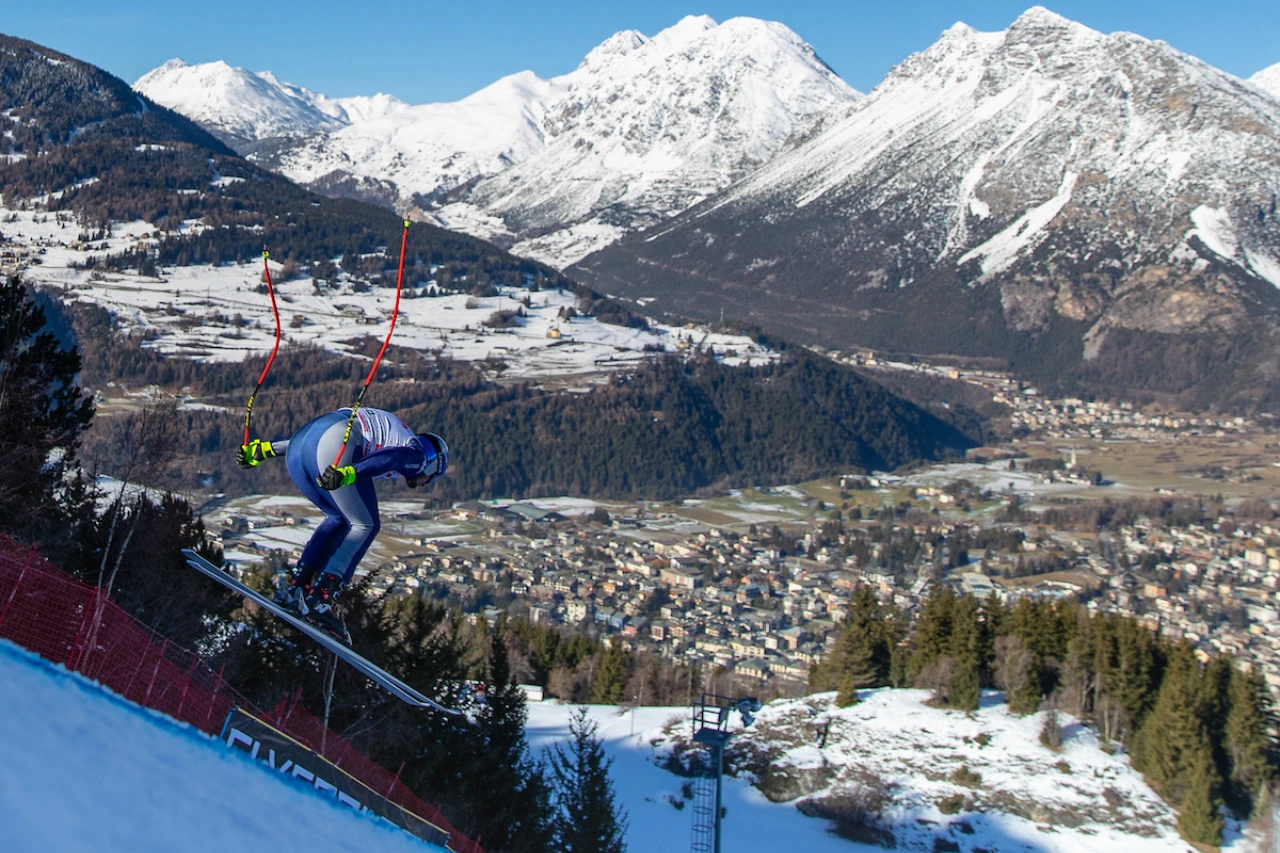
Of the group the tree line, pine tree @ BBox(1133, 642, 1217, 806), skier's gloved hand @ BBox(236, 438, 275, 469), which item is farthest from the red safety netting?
Result: pine tree @ BBox(1133, 642, 1217, 806)

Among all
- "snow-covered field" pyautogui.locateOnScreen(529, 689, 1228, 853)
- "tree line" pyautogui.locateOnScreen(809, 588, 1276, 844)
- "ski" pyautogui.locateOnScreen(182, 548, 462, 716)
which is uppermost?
"ski" pyautogui.locateOnScreen(182, 548, 462, 716)

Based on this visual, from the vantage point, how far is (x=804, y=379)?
15875 centimetres

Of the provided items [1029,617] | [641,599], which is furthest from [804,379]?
[1029,617]

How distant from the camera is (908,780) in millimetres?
29328

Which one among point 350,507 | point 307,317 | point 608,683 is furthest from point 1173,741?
point 307,317

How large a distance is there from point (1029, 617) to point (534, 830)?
24.0 meters

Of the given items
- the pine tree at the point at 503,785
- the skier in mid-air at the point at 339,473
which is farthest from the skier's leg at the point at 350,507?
the pine tree at the point at 503,785

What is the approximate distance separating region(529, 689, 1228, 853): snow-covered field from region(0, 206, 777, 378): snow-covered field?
3759 inches

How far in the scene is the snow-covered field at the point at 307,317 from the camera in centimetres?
12050

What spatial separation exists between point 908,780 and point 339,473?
83.5 ft

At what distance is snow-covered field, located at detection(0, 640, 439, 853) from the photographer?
18.2ft

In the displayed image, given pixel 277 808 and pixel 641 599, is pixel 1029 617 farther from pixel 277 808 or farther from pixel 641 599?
pixel 641 599

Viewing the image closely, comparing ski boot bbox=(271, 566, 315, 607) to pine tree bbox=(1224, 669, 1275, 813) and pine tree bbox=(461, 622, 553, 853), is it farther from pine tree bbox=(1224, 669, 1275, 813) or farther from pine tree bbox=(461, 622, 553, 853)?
pine tree bbox=(1224, 669, 1275, 813)

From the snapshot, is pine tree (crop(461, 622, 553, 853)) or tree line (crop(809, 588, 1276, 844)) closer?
pine tree (crop(461, 622, 553, 853))
